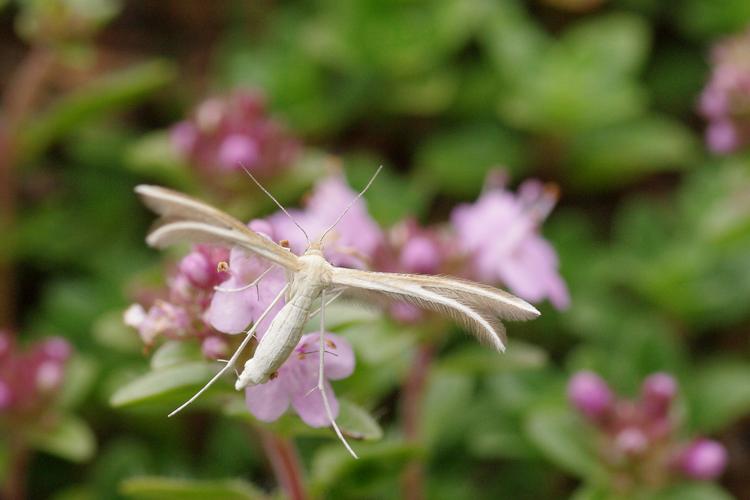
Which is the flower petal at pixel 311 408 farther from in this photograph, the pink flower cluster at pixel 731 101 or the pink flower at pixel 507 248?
the pink flower cluster at pixel 731 101

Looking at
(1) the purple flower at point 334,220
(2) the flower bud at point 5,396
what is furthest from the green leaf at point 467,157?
(2) the flower bud at point 5,396

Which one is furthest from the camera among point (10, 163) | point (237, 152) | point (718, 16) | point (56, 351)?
point (718, 16)

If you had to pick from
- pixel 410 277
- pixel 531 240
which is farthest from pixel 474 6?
pixel 410 277

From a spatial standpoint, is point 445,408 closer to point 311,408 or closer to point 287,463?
point 287,463

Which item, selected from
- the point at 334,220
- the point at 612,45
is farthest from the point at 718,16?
the point at 334,220

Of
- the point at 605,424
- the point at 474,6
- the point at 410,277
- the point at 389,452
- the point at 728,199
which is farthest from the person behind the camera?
the point at 474,6

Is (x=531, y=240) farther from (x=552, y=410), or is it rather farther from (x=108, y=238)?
(x=108, y=238)
